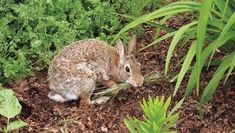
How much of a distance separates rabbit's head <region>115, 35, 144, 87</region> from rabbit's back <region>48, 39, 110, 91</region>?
13 centimetres

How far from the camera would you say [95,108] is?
503cm

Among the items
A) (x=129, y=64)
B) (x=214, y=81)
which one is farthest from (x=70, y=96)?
(x=214, y=81)

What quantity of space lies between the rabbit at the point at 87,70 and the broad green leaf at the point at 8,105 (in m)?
0.64

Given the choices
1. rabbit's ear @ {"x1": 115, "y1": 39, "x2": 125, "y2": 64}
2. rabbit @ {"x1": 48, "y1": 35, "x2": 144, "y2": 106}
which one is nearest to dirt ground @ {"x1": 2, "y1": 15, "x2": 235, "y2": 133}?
rabbit @ {"x1": 48, "y1": 35, "x2": 144, "y2": 106}

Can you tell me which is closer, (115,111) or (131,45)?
(115,111)

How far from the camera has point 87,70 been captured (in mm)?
5086

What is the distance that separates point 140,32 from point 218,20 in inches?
55.7

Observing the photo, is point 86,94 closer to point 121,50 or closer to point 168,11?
point 121,50

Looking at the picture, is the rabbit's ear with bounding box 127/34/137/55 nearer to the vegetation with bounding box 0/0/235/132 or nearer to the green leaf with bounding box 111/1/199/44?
the vegetation with bounding box 0/0/235/132

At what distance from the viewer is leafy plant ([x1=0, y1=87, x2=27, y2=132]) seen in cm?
432

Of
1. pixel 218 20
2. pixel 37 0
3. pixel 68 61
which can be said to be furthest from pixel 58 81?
pixel 218 20

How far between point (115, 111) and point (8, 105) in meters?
0.97

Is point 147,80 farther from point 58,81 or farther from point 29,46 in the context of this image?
point 29,46

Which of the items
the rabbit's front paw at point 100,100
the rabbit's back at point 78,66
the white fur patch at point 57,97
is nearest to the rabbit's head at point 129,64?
the rabbit's back at point 78,66
